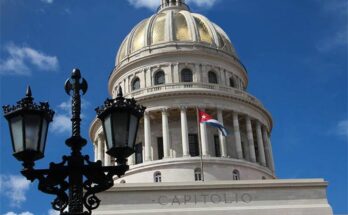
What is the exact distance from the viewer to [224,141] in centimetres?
4725

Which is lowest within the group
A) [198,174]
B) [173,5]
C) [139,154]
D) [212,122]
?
[198,174]

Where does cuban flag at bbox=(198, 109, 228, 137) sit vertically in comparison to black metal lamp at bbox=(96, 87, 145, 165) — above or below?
above

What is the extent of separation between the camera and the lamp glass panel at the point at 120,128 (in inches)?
290

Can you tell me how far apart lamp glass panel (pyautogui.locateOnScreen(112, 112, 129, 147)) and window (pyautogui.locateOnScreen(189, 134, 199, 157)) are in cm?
3967

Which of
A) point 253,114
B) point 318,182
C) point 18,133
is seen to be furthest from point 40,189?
point 253,114

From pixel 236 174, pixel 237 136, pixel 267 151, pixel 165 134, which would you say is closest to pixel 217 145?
pixel 237 136

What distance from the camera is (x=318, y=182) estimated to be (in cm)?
3619

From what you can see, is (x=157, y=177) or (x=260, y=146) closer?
(x=157, y=177)

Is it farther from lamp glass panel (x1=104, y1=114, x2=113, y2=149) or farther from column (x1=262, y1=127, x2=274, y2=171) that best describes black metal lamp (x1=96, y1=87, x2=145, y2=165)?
column (x1=262, y1=127, x2=274, y2=171)

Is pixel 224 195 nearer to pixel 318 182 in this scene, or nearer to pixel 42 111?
pixel 318 182

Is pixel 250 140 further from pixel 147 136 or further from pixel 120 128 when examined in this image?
pixel 120 128

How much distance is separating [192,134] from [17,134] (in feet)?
136

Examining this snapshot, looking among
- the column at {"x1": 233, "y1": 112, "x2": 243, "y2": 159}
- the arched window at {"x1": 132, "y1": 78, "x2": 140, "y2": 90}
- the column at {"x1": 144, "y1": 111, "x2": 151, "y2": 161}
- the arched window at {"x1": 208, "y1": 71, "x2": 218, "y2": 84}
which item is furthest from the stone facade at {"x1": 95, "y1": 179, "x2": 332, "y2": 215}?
the arched window at {"x1": 132, "y1": 78, "x2": 140, "y2": 90}

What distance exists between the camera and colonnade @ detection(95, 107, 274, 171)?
46.5 meters
